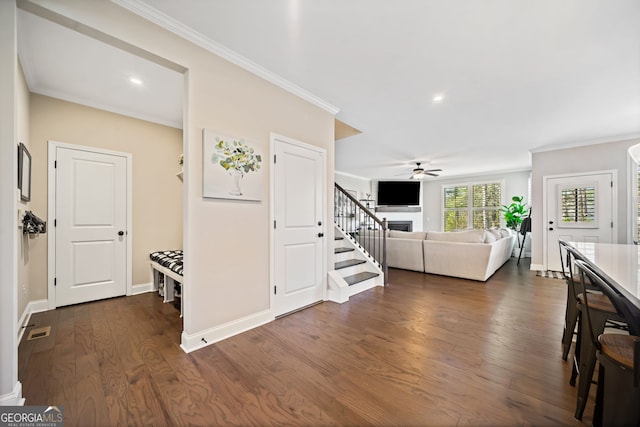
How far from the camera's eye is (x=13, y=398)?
1.38 metres

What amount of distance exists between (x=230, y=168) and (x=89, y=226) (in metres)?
2.37

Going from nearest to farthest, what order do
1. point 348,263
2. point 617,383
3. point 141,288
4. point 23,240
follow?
1. point 617,383
2. point 23,240
3. point 141,288
4. point 348,263

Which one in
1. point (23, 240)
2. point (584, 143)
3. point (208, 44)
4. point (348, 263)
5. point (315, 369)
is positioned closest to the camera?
point (315, 369)

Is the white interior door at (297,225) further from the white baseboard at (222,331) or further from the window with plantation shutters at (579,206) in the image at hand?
the window with plantation shutters at (579,206)

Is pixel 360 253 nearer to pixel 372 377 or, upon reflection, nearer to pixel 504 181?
pixel 372 377

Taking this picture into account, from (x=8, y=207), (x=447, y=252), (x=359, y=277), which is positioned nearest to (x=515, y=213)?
(x=447, y=252)

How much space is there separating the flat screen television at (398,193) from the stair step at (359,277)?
533cm

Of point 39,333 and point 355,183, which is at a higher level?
point 355,183

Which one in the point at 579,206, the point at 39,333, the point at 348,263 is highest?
the point at 579,206

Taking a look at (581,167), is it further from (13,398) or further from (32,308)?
(32,308)

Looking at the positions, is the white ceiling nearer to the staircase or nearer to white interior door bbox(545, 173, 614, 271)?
white interior door bbox(545, 173, 614, 271)

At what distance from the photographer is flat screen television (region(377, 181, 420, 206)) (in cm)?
884

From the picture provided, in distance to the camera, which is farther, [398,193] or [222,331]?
[398,193]

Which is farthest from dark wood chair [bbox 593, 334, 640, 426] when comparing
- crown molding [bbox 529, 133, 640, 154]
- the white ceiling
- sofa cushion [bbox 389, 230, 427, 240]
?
crown molding [bbox 529, 133, 640, 154]
